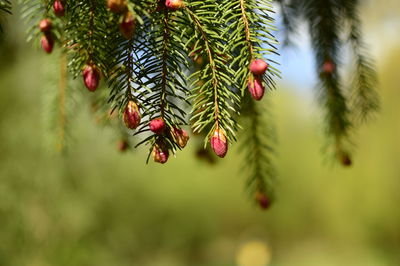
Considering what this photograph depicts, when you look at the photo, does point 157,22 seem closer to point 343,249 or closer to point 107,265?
point 107,265

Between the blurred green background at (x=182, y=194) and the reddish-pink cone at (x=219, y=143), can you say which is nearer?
the reddish-pink cone at (x=219, y=143)

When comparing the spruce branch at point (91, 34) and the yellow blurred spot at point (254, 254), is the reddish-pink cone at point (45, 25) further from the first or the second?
the yellow blurred spot at point (254, 254)

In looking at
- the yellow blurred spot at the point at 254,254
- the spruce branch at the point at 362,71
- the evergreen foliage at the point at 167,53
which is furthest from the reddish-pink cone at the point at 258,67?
the yellow blurred spot at the point at 254,254

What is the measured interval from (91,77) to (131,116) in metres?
0.05

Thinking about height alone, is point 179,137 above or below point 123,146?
above

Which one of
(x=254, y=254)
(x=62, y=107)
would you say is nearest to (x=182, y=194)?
(x=254, y=254)

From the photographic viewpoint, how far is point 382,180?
3891 millimetres

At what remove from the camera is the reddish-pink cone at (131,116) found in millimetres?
262

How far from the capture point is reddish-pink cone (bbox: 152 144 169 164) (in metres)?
0.26

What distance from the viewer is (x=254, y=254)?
310 inches

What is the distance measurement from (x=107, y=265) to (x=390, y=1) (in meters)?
2.17

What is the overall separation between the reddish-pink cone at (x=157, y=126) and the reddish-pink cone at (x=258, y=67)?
71 millimetres

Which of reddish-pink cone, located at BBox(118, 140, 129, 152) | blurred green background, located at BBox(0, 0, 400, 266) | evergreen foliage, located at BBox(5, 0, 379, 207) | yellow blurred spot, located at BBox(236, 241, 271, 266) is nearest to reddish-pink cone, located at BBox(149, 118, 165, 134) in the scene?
evergreen foliage, located at BBox(5, 0, 379, 207)

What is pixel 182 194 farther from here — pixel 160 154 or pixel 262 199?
pixel 160 154
